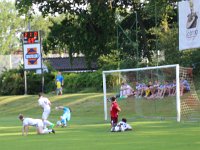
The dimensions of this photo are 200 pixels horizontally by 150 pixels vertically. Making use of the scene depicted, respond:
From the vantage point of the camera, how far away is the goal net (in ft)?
94.7

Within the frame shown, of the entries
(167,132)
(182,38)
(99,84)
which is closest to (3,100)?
(99,84)

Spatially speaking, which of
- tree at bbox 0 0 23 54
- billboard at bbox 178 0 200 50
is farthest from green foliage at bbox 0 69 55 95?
tree at bbox 0 0 23 54

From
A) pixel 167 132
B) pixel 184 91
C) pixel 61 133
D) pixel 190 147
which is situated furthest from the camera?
pixel 184 91

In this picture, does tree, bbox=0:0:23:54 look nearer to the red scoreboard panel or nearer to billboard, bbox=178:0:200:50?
the red scoreboard panel

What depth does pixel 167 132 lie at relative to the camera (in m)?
20.6

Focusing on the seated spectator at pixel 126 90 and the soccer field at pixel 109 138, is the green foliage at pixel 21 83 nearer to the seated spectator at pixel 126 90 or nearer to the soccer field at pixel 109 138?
the seated spectator at pixel 126 90

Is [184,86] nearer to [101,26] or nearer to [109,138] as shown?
[109,138]

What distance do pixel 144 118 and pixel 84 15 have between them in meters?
22.8

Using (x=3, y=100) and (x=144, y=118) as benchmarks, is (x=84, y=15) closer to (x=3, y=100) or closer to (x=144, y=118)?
(x=3, y=100)

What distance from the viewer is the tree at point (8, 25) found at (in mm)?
112000

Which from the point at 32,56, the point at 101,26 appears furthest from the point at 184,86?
the point at 101,26

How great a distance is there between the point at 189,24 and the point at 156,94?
466cm

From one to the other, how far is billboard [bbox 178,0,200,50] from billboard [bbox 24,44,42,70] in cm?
1751

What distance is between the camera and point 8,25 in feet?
375
